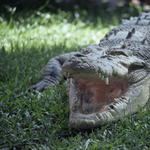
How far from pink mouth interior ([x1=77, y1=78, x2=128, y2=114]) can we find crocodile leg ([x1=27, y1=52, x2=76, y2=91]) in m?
0.90

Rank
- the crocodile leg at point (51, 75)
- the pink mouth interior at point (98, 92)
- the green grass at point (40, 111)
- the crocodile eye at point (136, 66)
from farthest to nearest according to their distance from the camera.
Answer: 1. the crocodile leg at point (51, 75)
2. the crocodile eye at point (136, 66)
3. the pink mouth interior at point (98, 92)
4. the green grass at point (40, 111)

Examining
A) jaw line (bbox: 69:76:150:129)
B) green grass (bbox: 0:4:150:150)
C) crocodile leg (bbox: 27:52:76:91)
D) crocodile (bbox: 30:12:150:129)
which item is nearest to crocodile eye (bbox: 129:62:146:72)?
crocodile (bbox: 30:12:150:129)

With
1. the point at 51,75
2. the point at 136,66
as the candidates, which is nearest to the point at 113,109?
the point at 136,66

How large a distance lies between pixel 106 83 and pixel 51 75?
5.38 feet

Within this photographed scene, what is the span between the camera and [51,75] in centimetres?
404

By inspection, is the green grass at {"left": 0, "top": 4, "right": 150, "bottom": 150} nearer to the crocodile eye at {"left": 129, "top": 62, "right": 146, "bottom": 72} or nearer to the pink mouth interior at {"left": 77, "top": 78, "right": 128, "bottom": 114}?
the pink mouth interior at {"left": 77, "top": 78, "right": 128, "bottom": 114}

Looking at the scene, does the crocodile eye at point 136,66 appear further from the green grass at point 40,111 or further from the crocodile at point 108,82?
the green grass at point 40,111

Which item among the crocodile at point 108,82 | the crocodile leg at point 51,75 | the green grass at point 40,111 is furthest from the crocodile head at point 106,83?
the crocodile leg at point 51,75

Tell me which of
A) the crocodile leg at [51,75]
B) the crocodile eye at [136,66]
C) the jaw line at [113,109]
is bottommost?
the crocodile leg at [51,75]

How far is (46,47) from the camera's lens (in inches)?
200

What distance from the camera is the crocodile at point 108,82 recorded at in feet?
8.42

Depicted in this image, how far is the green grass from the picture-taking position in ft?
8.35

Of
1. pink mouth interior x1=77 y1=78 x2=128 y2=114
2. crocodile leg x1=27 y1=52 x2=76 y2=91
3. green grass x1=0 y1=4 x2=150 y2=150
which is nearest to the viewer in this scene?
green grass x1=0 y1=4 x2=150 y2=150

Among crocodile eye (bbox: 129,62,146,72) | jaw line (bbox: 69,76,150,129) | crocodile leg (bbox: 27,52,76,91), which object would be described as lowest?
crocodile leg (bbox: 27,52,76,91)
